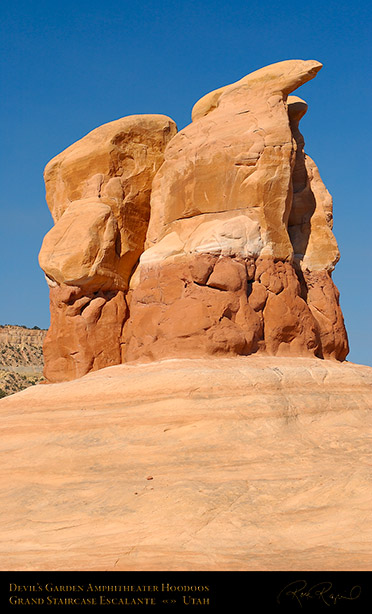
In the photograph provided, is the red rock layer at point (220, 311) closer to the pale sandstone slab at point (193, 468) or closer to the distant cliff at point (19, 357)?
the pale sandstone slab at point (193, 468)

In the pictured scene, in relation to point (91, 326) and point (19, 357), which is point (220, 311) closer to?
point (91, 326)

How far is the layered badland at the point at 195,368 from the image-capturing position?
8.03 m

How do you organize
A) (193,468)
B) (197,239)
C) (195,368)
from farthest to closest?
(197,239) < (195,368) < (193,468)

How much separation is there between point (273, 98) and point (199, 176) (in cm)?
215

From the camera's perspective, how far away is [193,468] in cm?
927

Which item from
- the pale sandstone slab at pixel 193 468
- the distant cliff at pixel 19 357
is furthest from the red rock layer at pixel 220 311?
the distant cliff at pixel 19 357

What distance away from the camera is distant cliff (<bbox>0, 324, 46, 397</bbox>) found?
171ft

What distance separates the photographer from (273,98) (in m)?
14.0

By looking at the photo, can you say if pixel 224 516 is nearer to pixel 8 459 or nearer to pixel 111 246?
pixel 8 459

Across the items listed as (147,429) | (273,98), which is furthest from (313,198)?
(147,429)

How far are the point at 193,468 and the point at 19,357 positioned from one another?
58041 millimetres

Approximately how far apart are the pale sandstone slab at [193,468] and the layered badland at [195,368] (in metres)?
0.03
